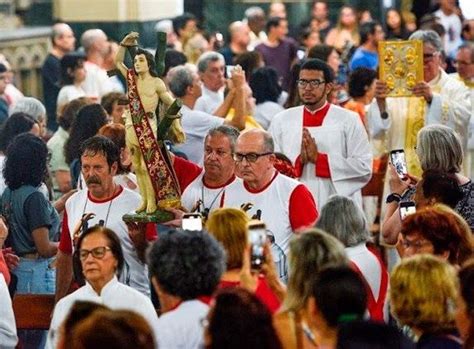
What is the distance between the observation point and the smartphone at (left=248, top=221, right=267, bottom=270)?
784 cm

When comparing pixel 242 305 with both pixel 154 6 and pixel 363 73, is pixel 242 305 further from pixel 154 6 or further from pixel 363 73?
pixel 154 6

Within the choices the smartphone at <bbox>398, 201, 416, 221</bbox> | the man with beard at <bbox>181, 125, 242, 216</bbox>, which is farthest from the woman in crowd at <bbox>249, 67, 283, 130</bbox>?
the smartphone at <bbox>398, 201, 416, 221</bbox>

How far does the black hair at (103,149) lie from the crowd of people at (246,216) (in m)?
0.01

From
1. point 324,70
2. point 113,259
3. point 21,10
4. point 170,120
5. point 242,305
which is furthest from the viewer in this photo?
point 21,10

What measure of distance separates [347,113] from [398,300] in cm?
459

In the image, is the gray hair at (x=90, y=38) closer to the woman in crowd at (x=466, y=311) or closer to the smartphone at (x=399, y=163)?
the smartphone at (x=399, y=163)

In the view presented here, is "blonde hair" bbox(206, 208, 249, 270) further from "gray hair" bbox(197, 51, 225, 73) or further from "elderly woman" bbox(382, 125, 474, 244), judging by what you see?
"gray hair" bbox(197, 51, 225, 73)

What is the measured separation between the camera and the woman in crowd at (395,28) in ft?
81.1

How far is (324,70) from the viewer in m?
11.7

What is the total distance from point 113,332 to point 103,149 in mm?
3941

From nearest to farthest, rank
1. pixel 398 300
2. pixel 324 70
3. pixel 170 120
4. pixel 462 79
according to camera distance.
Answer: pixel 398 300 → pixel 170 120 → pixel 324 70 → pixel 462 79

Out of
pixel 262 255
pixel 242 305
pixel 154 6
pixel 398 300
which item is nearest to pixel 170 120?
pixel 262 255

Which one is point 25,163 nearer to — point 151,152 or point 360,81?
point 151,152

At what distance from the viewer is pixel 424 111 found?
1322 centimetres
